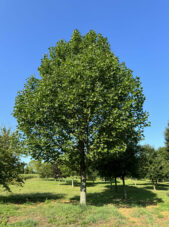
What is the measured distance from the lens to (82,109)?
1484 cm

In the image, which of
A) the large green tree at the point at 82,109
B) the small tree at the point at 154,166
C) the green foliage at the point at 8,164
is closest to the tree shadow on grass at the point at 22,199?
the green foliage at the point at 8,164

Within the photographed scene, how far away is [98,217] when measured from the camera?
11.0 meters

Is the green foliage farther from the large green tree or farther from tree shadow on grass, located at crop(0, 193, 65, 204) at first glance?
the large green tree

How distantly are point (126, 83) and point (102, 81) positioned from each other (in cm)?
227

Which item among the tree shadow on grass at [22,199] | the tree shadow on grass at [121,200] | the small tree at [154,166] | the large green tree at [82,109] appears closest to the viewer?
the large green tree at [82,109]

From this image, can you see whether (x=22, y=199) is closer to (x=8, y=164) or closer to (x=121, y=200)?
(x=8, y=164)

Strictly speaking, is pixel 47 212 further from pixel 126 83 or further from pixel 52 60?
pixel 52 60

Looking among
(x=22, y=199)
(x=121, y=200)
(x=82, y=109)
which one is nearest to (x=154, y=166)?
(x=121, y=200)

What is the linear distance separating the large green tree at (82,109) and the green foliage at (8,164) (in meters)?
5.29

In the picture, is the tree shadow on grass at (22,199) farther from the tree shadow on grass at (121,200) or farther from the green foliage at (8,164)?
the tree shadow on grass at (121,200)

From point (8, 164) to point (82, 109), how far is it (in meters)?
11.6

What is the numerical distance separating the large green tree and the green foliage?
529 centimetres

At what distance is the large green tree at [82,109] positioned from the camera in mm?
14070

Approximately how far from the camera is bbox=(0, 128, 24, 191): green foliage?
18.5 meters
